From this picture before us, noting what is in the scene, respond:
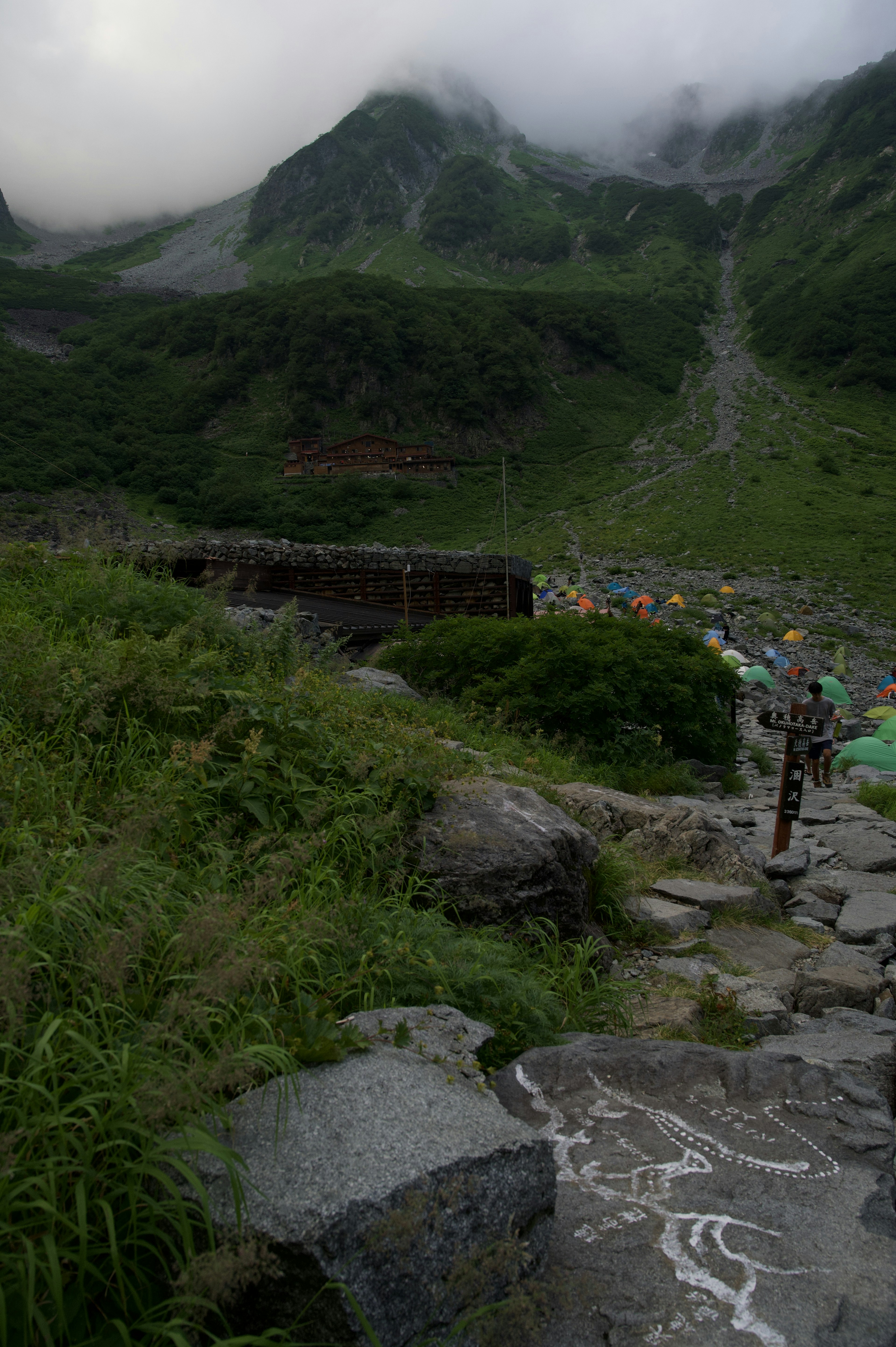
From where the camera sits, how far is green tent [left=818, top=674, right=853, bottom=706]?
20094mm

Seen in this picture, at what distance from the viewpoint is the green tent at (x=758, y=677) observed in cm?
2167

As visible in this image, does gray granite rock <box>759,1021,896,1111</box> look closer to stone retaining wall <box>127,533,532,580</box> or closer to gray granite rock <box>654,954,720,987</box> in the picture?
gray granite rock <box>654,954,720,987</box>

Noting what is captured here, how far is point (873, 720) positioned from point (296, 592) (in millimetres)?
14481

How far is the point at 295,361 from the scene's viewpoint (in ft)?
268

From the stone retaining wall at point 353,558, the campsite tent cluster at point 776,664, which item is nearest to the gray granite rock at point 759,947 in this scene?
the campsite tent cluster at point 776,664

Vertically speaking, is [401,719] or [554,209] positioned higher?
[554,209]

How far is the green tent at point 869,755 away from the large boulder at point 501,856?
12.1 meters

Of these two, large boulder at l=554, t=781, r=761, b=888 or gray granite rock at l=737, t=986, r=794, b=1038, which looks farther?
large boulder at l=554, t=781, r=761, b=888

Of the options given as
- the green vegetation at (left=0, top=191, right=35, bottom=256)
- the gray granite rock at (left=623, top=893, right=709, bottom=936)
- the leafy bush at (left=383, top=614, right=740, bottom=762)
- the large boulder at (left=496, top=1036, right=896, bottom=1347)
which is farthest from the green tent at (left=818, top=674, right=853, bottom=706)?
the green vegetation at (left=0, top=191, right=35, bottom=256)

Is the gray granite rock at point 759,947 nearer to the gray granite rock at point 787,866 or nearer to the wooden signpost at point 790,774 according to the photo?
the gray granite rock at point 787,866

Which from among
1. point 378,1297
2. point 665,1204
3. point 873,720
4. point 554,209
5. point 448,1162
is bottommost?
point 873,720

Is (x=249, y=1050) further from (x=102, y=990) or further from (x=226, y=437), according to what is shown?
(x=226, y=437)

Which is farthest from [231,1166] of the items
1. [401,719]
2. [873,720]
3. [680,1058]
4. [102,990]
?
[873,720]

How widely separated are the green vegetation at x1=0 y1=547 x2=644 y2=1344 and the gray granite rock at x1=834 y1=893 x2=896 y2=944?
318 cm
